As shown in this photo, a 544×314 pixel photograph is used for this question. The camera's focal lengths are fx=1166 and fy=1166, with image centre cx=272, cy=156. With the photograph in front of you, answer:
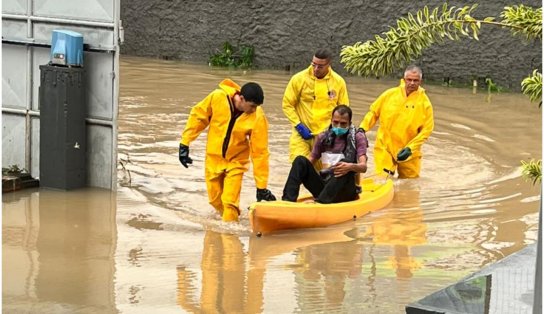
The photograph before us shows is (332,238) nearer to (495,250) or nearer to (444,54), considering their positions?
(495,250)

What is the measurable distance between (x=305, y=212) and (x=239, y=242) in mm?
694

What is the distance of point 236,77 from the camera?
22.3 meters

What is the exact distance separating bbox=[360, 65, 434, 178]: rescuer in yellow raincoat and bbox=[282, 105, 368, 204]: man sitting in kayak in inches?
70.7

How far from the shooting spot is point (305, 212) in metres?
10.6

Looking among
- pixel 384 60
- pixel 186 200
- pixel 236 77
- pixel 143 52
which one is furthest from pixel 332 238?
pixel 143 52

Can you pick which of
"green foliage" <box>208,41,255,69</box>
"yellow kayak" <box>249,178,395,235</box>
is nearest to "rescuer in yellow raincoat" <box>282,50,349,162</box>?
"yellow kayak" <box>249,178,395,235</box>

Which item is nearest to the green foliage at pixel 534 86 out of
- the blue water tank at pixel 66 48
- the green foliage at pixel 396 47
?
the green foliage at pixel 396 47

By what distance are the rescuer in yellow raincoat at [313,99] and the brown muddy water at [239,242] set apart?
0.71m

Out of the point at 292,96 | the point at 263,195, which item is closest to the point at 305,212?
the point at 263,195

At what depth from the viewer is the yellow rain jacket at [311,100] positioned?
12.6m

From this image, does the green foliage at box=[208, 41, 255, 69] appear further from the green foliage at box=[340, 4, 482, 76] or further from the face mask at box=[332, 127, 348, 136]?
the green foliage at box=[340, 4, 482, 76]

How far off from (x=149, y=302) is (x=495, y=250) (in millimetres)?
3444

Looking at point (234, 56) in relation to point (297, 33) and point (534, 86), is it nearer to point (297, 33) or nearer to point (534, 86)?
point (297, 33)

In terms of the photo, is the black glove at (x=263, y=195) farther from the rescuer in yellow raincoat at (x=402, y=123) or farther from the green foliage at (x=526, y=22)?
the green foliage at (x=526, y=22)
